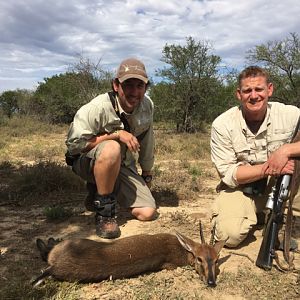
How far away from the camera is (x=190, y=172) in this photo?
7.70 m

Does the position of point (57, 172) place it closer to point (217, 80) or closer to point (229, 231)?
point (229, 231)

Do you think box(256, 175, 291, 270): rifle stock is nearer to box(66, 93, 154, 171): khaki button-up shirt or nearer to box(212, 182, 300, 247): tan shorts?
box(212, 182, 300, 247): tan shorts

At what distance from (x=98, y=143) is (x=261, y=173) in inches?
70.2

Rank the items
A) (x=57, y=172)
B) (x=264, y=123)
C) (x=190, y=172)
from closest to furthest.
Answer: (x=264, y=123) < (x=57, y=172) < (x=190, y=172)

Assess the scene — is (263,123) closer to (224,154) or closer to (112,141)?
(224,154)

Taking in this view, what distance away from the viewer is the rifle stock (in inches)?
141

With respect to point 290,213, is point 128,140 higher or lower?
higher

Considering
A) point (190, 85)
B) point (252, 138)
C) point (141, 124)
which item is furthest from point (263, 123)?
point (190, 85)

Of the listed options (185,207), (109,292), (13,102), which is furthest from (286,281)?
(13,102)

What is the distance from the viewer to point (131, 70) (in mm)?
4375

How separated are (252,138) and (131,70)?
1490mm

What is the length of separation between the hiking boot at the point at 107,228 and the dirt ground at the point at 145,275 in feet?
0.33

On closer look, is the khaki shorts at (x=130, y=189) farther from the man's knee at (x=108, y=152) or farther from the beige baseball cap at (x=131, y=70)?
the beige baseball cap at (x=131, y=70)

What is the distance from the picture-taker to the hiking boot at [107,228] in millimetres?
4234
